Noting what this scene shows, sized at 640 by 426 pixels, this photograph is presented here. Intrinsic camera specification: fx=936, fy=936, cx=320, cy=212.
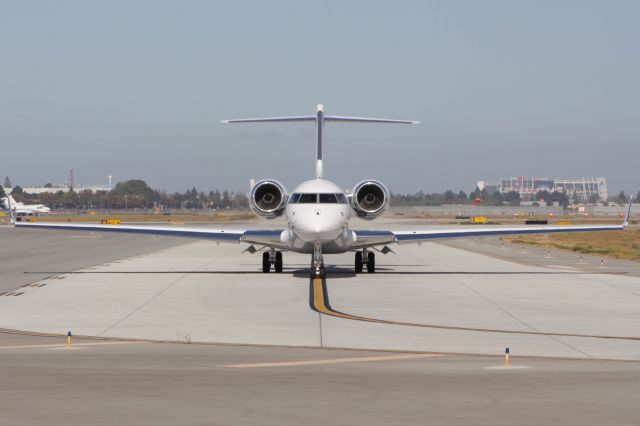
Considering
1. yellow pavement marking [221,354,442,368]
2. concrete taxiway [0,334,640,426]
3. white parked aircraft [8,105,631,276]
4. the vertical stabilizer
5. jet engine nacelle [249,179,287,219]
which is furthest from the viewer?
the vertical stabilizer

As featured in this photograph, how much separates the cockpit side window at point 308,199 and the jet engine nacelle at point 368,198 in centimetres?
252

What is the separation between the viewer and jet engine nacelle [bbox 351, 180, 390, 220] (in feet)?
104

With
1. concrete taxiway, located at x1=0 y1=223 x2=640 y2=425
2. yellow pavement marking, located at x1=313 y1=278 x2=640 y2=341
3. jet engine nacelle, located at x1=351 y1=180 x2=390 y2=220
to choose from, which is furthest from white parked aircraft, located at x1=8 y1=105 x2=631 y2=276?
yellow pavement marking, located at x1=313 y1=278 x2=640 y2=341

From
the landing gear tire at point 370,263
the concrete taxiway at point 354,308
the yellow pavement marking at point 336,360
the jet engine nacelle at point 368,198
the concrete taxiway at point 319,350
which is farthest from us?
the landing gear tire at point 370,263

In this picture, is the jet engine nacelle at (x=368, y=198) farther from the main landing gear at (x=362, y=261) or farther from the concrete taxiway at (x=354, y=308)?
the concrete taxiway at (x=354, y=308)

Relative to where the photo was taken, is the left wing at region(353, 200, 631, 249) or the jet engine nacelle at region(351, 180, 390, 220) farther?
the jet engine nacelle at region(351, 180, 390, 220)

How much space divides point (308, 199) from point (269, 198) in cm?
261

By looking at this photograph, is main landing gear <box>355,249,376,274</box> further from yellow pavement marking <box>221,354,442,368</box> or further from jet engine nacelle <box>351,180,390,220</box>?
yellow pavement marking <box>221,354,442,368</box>

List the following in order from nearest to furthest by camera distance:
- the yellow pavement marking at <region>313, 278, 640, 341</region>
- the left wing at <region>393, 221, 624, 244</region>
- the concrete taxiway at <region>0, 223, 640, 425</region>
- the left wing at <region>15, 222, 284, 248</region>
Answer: the concrete taxiway at <region>0, 223, 640, 425</region> < the yellow pavement marking at <region>313, 278, 640, 341</region> < the left wing at <region>15, 222, 284, 248</region> < the left wing at <region>393, 221, 624, 244</region>

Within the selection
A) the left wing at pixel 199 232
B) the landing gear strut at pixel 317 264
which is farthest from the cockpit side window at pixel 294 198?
the landing gear strut at pixel 317 264

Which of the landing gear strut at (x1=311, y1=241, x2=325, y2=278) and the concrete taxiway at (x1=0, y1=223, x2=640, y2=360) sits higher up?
the landing gear strut at (x1=311, y1=241, x2=325, y2=278)

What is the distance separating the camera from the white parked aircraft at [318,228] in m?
29.2

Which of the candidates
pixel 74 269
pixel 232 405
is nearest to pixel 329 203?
pixel 74 269

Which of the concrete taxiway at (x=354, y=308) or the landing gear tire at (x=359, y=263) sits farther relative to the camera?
the landing gear tire at (x=359, y=263)
